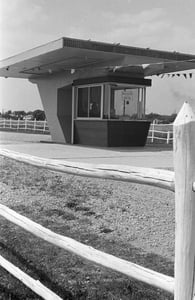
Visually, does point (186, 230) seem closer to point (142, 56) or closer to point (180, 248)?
point (180, 248)

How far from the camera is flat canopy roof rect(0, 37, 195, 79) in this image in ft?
47.6

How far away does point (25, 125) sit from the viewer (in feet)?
119

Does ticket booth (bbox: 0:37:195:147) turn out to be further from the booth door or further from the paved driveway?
the paved driveway

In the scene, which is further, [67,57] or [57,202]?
[67,57]

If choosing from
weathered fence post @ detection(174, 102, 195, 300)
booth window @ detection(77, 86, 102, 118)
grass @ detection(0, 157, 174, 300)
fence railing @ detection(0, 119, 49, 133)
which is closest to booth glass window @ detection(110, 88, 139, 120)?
booth window @ detection(77, 86, 102, 118)

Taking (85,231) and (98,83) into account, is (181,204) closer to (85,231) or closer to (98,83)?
(85,231)

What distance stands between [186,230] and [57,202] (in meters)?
5.04

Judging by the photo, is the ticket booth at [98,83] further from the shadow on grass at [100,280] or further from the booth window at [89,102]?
the shadow on grass at [100,280]

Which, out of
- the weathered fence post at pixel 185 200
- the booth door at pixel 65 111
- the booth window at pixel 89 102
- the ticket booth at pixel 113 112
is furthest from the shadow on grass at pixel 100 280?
the booth door at pixel 65 111

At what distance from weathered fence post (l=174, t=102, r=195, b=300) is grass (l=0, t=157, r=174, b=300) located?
1.45 metres

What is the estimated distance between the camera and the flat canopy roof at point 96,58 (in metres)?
14.5

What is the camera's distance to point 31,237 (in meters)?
4.97

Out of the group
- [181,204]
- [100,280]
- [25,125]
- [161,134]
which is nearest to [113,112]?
[161,134]

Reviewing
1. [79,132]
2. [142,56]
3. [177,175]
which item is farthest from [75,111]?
[177,175]
